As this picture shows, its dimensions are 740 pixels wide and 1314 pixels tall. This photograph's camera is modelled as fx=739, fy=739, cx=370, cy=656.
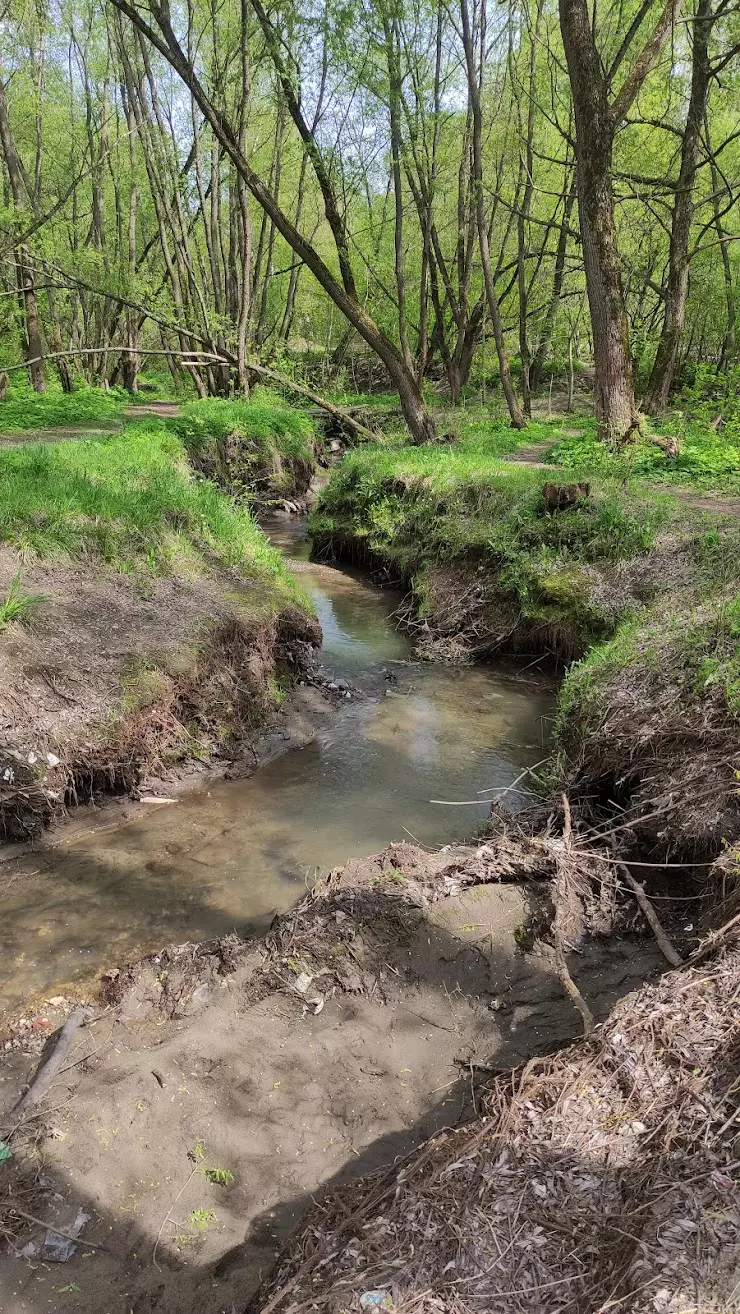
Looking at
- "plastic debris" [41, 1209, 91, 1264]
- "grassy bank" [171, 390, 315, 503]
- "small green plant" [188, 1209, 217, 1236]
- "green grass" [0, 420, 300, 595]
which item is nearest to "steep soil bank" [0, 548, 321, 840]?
"green grass" [0, 420, 300, 595]

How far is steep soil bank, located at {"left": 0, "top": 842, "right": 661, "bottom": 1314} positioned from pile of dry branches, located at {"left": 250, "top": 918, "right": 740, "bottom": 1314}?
333 mm

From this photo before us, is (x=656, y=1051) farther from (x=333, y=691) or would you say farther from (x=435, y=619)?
(x=435, y=619)

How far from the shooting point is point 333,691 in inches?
298

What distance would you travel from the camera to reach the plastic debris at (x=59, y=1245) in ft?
7.80

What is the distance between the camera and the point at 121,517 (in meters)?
7.23

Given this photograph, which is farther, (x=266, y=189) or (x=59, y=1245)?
(x=266, y=189)

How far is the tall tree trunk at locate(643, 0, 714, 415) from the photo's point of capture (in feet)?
39.7

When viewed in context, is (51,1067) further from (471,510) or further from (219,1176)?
(471,510)

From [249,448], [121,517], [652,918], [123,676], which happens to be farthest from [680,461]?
[652,918]

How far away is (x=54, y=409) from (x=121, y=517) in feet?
36.4

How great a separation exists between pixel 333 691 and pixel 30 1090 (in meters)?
4.88

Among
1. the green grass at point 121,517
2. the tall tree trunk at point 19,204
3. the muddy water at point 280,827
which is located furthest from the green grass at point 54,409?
the muddy water at point 280,827

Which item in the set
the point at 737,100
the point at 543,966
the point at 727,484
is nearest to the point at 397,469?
the point at 727,484

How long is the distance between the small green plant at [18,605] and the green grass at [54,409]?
923 centimetres
